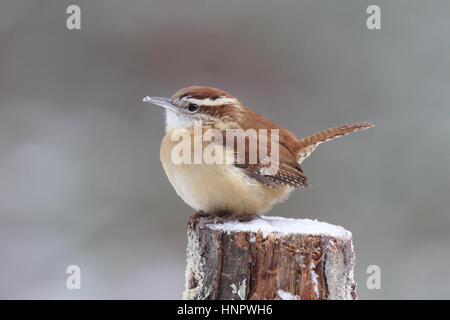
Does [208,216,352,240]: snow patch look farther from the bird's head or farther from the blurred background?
the blurred background

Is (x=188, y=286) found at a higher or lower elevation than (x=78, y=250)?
lower

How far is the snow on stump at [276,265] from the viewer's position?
2639mm

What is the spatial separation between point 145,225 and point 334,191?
2.34 metres

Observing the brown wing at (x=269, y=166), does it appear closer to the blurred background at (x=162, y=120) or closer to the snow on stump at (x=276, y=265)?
the snow on stump at (x=276, y=265)

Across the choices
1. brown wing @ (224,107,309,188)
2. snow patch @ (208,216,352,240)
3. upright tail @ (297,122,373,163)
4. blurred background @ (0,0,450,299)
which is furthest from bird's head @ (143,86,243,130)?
blurred background @ (0,0,450,299)

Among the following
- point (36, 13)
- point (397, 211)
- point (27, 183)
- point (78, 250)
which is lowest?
point (78, 250)

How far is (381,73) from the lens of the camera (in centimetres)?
696

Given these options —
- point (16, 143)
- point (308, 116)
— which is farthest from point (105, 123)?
point (308, 116)

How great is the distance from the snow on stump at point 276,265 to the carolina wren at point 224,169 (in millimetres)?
444

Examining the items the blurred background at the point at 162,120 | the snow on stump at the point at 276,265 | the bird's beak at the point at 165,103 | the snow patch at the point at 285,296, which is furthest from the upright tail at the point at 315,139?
the blurred background at the point at 162,120

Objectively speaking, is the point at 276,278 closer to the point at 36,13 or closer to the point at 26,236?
the point at 26,236

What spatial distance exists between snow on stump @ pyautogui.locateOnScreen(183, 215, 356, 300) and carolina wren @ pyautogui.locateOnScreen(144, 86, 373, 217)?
44 centimetres

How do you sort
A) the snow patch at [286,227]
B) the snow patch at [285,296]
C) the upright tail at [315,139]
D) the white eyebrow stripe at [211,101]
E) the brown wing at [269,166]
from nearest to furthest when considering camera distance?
the snow patch at [285,296], the snow patch at [286,227], the brown wing at [269,166], the white eyebrow stripe at [211,101], the upright tail at [315,139]

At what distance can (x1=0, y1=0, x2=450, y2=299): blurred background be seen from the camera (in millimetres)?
6082
